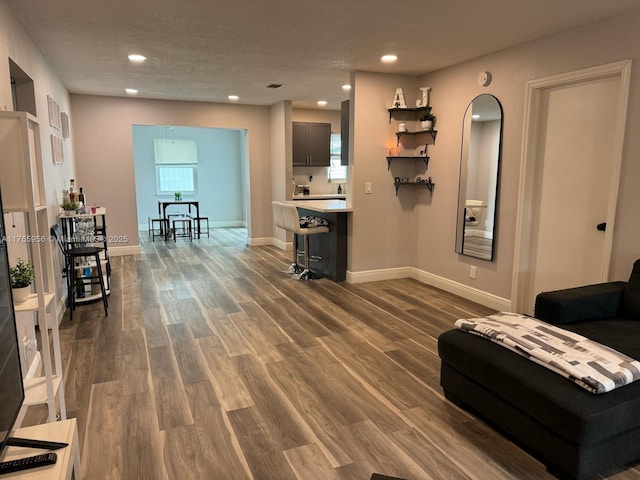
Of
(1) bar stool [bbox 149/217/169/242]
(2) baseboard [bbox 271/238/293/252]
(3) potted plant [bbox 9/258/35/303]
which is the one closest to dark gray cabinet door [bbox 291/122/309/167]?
(2) baseboard [bbox 271/238/293/252]

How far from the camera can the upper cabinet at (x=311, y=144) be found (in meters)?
7.59

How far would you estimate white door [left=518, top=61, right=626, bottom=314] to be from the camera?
10.6 feet

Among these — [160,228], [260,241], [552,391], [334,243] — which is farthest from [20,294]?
[160,228]

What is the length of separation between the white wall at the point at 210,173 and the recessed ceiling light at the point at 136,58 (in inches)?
220

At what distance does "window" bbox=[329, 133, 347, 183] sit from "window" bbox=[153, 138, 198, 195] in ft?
11.7

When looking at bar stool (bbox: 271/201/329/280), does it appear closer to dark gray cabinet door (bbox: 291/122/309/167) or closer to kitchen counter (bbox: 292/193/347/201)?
kitchen counter (bbox: 292/193/347/201)

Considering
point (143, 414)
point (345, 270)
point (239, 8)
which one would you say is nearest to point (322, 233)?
point (345, 270)

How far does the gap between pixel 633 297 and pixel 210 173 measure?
9132 mm

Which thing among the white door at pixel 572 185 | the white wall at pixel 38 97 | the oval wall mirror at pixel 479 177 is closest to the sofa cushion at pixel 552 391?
the white door at pixel 572 185

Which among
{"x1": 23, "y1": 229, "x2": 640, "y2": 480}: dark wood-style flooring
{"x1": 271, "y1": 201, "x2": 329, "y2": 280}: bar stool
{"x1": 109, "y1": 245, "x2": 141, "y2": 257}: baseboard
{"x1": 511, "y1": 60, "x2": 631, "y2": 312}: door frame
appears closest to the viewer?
{"x1": 23, "y1": 229, "x2": 640, "y2": 480}: dark wood-style flooring

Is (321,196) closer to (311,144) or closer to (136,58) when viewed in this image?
(311,144)

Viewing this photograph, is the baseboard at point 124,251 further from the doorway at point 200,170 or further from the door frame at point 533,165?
the door frame at point 533,165

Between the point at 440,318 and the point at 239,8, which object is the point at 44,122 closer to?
the point at 239,8

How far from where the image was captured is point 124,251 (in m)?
6.94
